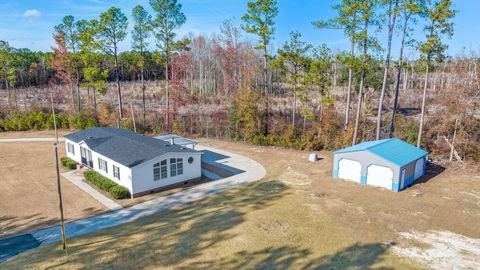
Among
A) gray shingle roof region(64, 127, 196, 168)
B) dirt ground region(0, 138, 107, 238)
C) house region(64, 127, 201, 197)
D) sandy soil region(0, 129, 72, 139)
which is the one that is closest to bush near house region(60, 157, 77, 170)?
house region(64, 127, 201, 197)

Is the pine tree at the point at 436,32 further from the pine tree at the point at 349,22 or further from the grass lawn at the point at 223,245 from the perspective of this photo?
the grass lawn at the point at 223,245

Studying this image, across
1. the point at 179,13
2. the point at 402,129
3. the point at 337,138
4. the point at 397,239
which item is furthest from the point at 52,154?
the point at 402,129

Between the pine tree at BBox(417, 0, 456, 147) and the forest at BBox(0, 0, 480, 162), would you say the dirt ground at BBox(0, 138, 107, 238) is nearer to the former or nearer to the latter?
the forest at BBox(0, 0, 480, 162)

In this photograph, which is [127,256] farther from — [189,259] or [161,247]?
[189,259]

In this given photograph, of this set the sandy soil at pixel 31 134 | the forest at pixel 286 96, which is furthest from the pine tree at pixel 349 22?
the sandy soil at pixel 31 134

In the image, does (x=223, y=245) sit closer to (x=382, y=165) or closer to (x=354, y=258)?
(x=354, y=258)

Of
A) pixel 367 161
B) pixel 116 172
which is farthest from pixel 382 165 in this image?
pixel 116 172
